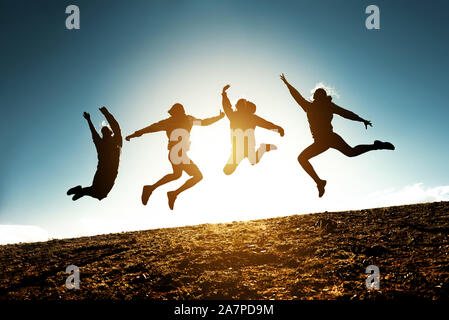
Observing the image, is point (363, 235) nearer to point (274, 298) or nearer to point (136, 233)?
point (274, 298)

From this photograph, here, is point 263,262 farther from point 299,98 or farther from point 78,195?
point 78,195

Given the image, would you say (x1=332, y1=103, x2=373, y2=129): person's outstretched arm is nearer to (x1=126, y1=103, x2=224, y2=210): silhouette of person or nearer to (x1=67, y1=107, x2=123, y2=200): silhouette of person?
(x1=126, y1=103, x2=224, y2=210): silhouette of person

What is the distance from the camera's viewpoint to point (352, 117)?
759 cm

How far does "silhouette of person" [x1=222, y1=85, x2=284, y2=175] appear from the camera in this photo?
26.9ft

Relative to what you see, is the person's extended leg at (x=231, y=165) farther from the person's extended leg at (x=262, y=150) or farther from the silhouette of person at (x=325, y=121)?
the silhouette of person at (x=325, y=121)

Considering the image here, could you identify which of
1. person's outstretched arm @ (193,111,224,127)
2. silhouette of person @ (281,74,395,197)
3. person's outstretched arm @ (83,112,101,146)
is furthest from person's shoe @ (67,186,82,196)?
silhouette of person @ (281,74,395,197)

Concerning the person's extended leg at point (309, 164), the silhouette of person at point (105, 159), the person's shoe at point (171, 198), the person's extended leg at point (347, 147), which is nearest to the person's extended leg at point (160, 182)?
the person's shoe at point (171, 198)

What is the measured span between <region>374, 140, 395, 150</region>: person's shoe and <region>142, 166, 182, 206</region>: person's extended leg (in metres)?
5.02

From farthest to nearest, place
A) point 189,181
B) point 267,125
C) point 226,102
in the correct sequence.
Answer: point 267,125 → point 226,102 → point 189,181

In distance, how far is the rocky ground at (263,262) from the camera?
9.41 metres

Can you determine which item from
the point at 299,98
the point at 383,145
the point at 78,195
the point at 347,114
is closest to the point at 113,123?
the point at 78,195

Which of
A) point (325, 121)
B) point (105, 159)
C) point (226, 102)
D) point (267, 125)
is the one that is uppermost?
point (226, 102)

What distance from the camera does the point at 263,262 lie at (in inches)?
460

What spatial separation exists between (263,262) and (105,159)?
719 centimetres
